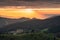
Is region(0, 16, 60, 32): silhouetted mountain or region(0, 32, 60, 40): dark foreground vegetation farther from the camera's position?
region(0, 16, 60, 32): silhouetted mountain

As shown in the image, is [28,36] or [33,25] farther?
[33,25]

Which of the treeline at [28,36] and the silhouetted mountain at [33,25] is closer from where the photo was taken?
the treeline at [28,36]

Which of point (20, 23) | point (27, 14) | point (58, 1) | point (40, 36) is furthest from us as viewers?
point (58, 1)

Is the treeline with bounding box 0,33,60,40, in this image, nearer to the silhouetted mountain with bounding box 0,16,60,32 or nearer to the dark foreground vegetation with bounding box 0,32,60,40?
the dark foreground vegetation with bounding box 0,32,60,40

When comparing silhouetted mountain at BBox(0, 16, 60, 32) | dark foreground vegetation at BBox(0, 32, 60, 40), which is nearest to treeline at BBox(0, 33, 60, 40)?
dark foreground vegetation at BBox(0, 32, 60, 40)

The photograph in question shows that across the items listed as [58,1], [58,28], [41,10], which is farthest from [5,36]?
[58,1]

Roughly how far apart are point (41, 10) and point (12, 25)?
827 millimetres

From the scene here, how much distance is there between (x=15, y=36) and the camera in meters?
1.83

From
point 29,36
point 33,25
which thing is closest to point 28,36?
point 29,36

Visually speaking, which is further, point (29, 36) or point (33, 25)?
point (33, 25)

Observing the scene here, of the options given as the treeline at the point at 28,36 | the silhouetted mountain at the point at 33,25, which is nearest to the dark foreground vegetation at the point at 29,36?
the treeline at the point at 28,36

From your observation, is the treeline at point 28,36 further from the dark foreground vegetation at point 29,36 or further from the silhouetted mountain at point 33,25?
the silhouetted mountain at point 33,25

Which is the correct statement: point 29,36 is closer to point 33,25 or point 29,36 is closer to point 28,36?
point 28,36

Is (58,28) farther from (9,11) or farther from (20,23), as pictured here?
(9,11)
